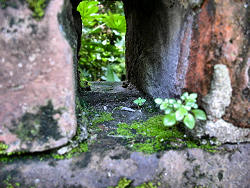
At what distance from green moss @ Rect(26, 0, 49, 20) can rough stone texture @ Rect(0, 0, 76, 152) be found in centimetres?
2

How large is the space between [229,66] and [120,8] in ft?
17.1

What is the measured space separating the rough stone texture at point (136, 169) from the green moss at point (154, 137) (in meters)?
0.04

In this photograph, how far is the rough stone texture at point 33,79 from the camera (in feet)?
3.34

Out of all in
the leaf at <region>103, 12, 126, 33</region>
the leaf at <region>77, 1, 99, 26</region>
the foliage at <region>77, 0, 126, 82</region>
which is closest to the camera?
the leaf at <region>77, 1, 99, 26</region>

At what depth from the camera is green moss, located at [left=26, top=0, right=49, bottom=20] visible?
3.34 feet

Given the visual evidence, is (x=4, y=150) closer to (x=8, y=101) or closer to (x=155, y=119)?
(x=8, y=101)

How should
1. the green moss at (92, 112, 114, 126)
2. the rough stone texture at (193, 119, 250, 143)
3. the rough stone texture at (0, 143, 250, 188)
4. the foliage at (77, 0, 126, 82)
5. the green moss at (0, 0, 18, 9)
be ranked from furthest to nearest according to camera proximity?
1. the foliage at (77, 0, 126, 82)
2. the green moss at (92, 112, 114, 126)
3. the rough stone texture at (193, 119, 250, 143)
4. the rough stone texture at (0, 143, 250, 188)
5. the green moss at (0, 0, 18, 9)

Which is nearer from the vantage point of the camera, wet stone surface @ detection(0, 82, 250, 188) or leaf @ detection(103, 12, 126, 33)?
wet stone surface @ detection(0, 82, 250, 188)

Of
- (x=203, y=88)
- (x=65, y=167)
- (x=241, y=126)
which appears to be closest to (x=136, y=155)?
(x=65, y=167)

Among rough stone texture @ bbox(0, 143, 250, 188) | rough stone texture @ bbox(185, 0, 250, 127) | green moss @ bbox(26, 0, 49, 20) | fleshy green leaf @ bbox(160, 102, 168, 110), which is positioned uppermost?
green moss @ bbox(26, 0, 49, 20)

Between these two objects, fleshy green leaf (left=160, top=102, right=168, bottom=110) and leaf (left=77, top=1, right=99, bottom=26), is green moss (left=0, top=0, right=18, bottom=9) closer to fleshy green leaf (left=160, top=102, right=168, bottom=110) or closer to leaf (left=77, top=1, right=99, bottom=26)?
fleshy green leaf (left=160, top=102, right=168, bottom=110)

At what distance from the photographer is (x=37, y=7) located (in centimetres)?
102

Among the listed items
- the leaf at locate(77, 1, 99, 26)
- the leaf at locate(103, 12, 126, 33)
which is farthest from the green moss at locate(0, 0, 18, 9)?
the leaf at locate(103, 12, 126, 33)

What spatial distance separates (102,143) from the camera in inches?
51.0
